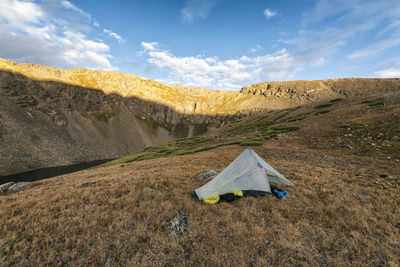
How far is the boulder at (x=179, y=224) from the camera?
5973 millimetres

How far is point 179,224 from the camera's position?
641 centimetres

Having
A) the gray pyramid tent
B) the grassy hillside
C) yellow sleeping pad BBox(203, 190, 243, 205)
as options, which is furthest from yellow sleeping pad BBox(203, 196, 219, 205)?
the grassy hillside

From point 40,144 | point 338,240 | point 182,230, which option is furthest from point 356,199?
point 40,144

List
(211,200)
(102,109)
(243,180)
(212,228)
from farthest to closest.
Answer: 1. (102,109)
2. (243,180)
3. (211,200)
4. (212,228)

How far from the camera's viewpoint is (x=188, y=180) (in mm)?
12094

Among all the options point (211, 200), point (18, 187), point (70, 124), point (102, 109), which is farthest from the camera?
point (102, 109)

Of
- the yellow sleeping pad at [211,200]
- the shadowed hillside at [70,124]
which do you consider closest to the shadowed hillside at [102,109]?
the shadowed hillside at [70,124]

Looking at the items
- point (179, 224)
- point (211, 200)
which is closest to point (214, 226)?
point (179, 224)

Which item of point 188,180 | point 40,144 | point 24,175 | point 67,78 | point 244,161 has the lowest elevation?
point 24,175

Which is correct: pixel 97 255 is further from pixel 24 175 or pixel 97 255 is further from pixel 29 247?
pixel 24 175

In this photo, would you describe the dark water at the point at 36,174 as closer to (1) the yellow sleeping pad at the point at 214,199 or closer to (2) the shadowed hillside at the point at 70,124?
(2) the shadowed hillside at the point at 70,124

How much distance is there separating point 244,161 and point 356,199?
236 inches

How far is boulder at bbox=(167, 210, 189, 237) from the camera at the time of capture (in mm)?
5973

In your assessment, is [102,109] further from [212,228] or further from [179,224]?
[212,228]
